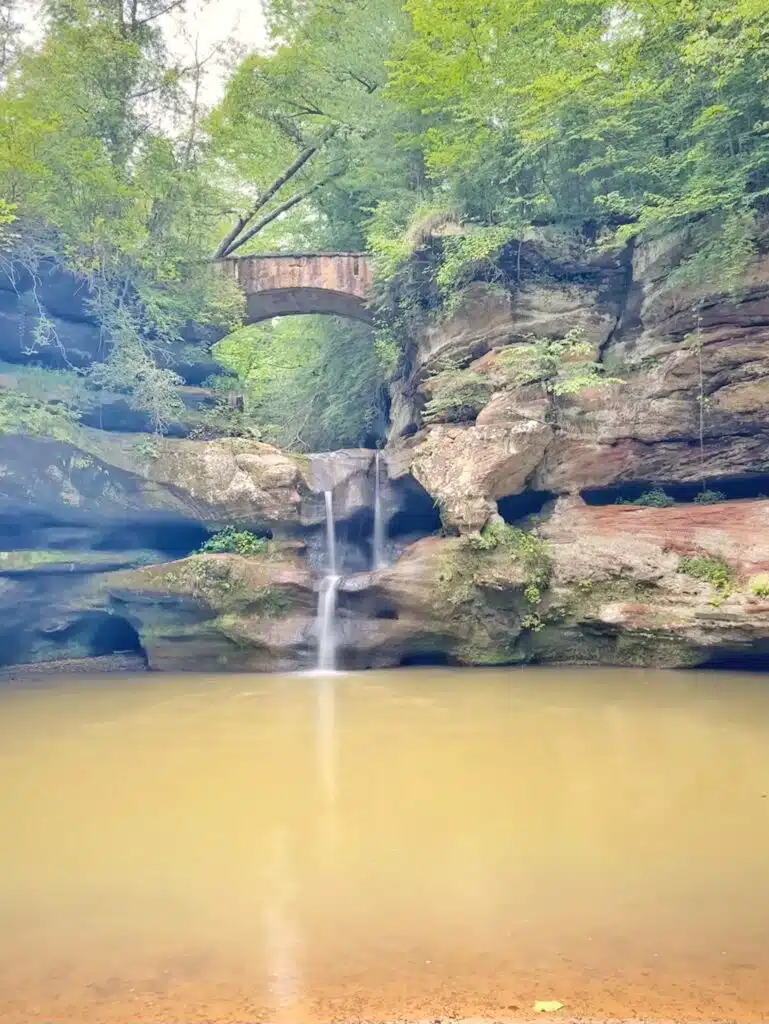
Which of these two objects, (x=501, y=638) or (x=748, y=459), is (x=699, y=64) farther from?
(x=501, y=638)

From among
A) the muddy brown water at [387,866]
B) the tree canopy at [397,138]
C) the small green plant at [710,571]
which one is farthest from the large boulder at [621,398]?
the muddy brown water at [387,866]

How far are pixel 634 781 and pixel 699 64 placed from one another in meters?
11.0

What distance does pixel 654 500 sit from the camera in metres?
12.2

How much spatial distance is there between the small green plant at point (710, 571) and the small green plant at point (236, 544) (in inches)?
279

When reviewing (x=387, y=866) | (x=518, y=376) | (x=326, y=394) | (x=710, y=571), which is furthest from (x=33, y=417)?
(x=710, y=571)

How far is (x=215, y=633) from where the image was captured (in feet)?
38.0

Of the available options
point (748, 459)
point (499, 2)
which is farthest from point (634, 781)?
point (499, 2)

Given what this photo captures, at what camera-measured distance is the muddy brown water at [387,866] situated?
2.76 metres

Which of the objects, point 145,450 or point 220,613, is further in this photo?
point 145,450

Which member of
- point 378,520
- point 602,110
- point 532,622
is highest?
point 602,110

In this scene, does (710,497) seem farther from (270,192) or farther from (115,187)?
(270,192)

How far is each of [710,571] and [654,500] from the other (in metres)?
2.26

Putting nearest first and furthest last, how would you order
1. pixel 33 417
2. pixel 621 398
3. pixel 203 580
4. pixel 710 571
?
pixel 710 571 < pixel 203 580 < pixel 33 417 < pixel 621 398

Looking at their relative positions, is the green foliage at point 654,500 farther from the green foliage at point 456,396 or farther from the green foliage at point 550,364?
the green foliage at point 456,396
